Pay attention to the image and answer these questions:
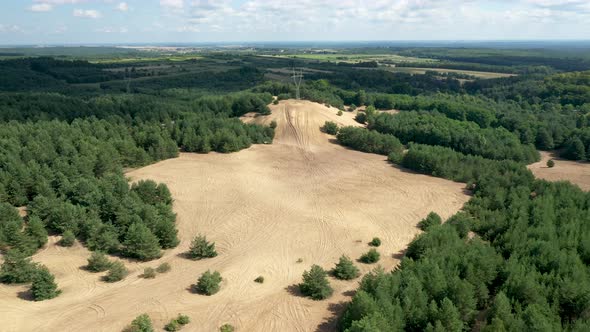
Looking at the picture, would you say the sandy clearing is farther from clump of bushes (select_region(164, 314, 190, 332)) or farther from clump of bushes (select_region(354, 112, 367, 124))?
clump of bushes (select_region(164, 314, 190, 332))

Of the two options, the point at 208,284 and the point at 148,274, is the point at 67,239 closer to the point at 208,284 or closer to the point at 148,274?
the point at 148,274

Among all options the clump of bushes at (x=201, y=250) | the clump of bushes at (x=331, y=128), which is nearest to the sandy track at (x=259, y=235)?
the clump of bushes at (x=201, y=250)

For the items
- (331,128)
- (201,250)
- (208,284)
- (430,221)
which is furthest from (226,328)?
(331,128)

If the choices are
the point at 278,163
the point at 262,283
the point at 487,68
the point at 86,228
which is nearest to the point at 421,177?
the point at 278,163

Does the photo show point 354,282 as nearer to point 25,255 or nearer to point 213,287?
point 213,287

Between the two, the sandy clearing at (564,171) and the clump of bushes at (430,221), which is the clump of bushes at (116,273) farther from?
the sandy clearing at (564,171)

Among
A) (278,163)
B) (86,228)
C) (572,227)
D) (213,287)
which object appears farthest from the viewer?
(278,163)
